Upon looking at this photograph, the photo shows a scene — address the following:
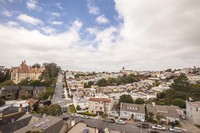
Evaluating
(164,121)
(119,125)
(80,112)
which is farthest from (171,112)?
(80,112)

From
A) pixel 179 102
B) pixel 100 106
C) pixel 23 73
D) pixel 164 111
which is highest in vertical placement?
pixel 23 73

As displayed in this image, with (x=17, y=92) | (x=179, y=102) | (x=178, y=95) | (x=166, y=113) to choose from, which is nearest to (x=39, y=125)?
(x=166, y=113)

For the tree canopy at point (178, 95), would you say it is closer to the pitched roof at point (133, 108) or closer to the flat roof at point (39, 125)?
the pitched roof at point (133, 108)

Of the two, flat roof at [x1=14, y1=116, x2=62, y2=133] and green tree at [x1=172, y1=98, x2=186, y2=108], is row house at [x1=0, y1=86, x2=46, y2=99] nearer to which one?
flat roof at [x1=14, y1=116, x2=62, y2=133]

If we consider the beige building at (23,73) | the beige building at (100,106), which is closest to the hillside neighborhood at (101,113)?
the beige building at (100,106)

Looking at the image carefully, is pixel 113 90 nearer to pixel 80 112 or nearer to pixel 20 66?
pixel 80 112

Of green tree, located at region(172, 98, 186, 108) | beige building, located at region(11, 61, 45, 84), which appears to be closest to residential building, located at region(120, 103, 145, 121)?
green tree, located at region(172, 98, 186, 108)

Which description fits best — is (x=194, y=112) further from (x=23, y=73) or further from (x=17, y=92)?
(x=23, y=73)

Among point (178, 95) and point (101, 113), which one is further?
point (178, 95)
